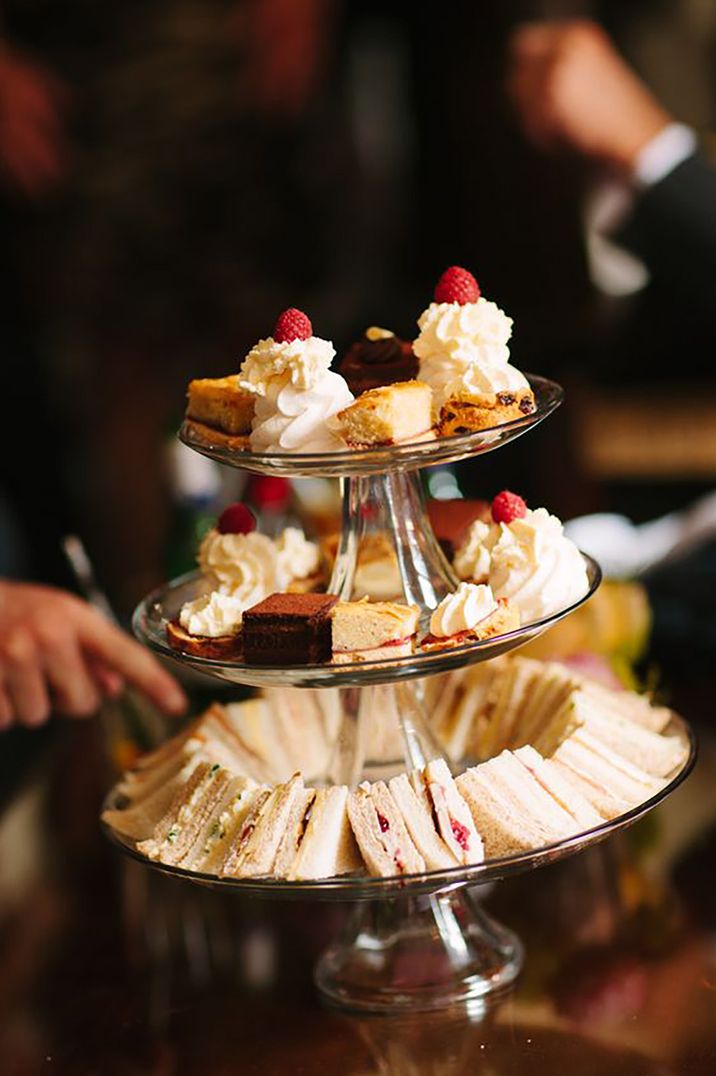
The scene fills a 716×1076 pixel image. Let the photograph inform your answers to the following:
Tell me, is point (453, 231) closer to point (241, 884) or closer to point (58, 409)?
point (58, 409)

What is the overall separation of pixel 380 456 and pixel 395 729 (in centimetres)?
31

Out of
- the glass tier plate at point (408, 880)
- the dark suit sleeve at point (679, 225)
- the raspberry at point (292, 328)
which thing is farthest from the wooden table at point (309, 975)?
the dark suit sleeve at point (679, 225)

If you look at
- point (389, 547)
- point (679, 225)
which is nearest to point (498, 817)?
point (389, 547)

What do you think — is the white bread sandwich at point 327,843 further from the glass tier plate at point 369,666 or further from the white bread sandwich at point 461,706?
the white bread sandwich at point 461,706

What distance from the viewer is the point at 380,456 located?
1.17m

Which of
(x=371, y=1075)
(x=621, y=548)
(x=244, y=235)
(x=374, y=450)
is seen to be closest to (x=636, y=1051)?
(x=371, y=1075)

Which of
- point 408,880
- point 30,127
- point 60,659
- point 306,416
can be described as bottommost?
point 408,880

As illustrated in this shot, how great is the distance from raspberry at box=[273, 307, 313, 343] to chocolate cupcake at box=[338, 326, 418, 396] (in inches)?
2.6

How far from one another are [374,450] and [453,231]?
12.4ft

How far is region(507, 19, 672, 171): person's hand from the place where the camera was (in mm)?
2891

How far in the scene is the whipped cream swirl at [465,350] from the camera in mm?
1243

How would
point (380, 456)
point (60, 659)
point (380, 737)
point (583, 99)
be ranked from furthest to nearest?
point (583, 99) < point (60, 659) < point (380, 737) < point (380, 456)

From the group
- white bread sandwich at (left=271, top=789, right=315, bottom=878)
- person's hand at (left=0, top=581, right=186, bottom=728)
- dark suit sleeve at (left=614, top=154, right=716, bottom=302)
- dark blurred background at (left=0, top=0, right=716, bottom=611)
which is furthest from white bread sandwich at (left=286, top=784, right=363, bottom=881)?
dark blurred background at (left=0, top=0, right=716, bottom=611)

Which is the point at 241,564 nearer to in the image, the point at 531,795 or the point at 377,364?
the point at 377,364
